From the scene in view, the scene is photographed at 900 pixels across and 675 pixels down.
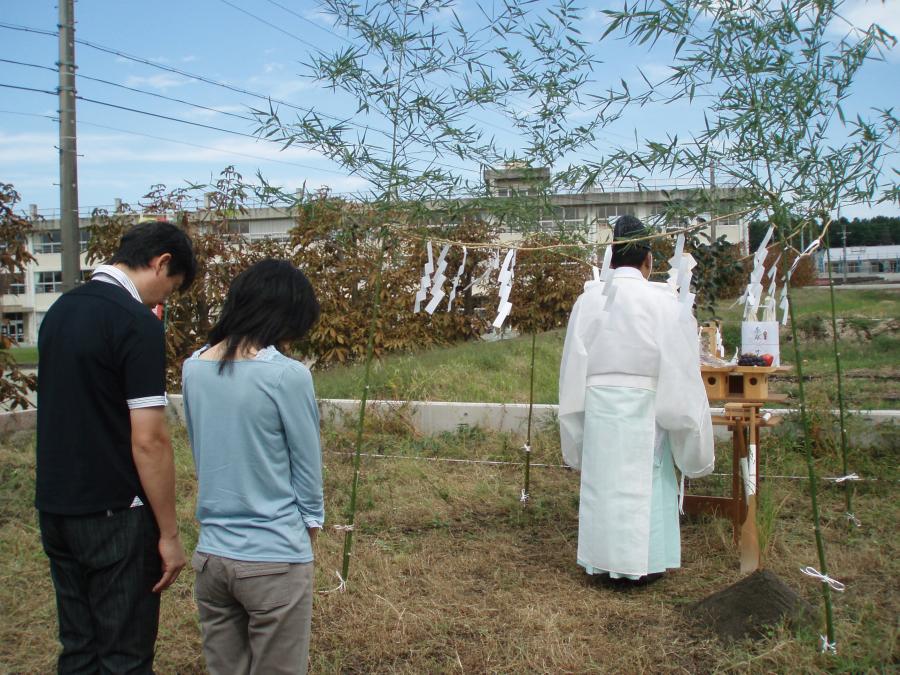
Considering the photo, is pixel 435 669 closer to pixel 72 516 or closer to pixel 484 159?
pixel 72 516

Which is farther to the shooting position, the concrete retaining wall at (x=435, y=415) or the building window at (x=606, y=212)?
the concrete retaining wall at (x=435, y=415)

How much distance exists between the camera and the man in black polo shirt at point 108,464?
2.35 m

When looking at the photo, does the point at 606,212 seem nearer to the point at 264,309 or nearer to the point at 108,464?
the point at 264,309

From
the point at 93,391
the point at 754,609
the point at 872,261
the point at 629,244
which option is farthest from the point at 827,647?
the point at 872,261

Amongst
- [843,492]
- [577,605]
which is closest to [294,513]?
[577,605]

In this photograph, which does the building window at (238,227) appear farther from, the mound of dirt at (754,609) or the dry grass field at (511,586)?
the mound of dirt at (754,609)

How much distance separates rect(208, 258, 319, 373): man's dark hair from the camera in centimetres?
241

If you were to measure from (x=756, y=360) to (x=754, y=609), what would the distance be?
5.11 feet

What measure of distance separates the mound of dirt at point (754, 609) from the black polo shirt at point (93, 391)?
2.49 m

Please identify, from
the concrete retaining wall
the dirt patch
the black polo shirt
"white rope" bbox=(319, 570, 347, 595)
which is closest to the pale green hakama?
"white rope" bbox=(319, 570, 347, 595)

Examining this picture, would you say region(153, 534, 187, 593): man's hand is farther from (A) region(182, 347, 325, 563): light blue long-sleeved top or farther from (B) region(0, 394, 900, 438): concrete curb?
(B) region(0, 394, 900, 438): concrete curb

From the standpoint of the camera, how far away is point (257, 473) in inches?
93.7

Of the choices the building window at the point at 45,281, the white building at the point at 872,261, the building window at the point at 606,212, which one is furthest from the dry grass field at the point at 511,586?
the white building at the point at 872,261

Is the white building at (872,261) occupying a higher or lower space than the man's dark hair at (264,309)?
higher
